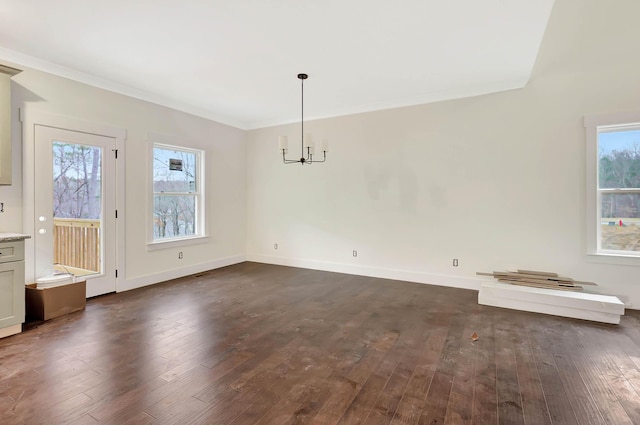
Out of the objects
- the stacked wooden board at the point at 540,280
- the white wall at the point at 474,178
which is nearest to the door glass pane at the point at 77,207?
the white wall at the point at 474,178

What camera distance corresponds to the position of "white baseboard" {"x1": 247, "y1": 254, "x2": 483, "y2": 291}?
4.67 m

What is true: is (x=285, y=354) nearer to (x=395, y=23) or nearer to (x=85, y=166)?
(x=395, y=23)

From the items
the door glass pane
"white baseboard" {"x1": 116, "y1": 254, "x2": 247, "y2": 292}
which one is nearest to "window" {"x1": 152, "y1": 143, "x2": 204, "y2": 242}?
"white baseboard" {"x1": 116, "y1": 254, "x2": 247, "y2": 292}

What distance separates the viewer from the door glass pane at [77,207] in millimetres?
3816

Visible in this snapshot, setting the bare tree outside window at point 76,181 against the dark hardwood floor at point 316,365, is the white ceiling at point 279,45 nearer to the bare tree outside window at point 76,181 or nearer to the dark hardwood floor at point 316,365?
the bare tree outside window at point 76,181

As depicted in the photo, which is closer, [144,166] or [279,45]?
[279,45]

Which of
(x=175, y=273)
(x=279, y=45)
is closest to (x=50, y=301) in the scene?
(x=175, y=273)

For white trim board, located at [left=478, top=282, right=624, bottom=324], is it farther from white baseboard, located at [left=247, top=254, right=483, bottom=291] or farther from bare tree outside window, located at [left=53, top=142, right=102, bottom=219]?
bare tree outside window, located at [left=53, top=142, right=102, bottom=219]

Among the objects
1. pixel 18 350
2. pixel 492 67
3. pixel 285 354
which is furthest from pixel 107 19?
pixel 492 67

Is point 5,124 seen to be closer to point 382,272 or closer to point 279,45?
point 279,45

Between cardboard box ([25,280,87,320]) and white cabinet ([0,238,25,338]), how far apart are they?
1.01 feet

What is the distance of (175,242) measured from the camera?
17.2 feet

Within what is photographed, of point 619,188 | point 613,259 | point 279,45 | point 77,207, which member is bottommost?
point 613,259

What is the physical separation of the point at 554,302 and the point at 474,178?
1.84 meters
